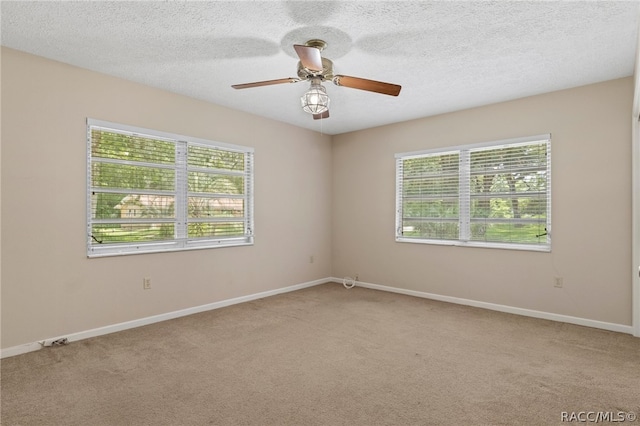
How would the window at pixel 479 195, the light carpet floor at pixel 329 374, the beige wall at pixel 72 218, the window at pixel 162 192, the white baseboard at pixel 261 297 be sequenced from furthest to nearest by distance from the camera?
the window at pixel 479 195 → the window at pixel 162 192 → the white baseboard at pixel 261 297 → the beige wall at pixel 72 218 → the light carpet floor at pixel 329 374

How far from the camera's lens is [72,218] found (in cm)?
335

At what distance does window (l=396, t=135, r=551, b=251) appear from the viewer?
416cm

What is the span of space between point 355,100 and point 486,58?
155cm

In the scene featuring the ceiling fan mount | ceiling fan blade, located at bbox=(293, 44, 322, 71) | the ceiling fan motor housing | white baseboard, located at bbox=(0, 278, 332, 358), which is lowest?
white baseboard, located at bbox=(0, 278, 332, 358)

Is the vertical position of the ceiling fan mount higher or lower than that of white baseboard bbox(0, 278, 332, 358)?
higher

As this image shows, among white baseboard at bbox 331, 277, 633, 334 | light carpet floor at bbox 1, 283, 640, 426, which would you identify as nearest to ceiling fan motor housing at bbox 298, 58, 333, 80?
light carpet floor at bbox 1, 283, 640, 426

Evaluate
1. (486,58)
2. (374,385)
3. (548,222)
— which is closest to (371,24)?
(486,58)

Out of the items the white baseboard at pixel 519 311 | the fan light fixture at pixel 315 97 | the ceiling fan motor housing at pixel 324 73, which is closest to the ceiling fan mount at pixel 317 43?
the ceiling fan motor housing at pixel 324 73

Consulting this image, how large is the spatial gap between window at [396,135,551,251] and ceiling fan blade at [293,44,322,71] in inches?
114

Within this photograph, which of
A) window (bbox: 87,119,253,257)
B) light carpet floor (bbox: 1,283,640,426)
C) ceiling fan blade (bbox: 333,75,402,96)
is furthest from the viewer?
window (bbox: 87,119,253,257)

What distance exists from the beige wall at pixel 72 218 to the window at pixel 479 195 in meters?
2.28

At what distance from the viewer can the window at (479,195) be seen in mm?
4164

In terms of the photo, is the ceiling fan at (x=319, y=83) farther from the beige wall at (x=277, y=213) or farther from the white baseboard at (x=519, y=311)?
the white baseboard at (x=519, y=311)

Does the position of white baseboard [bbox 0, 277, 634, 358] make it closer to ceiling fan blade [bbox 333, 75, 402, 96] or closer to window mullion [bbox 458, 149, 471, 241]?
window mullion [bbox 458, 149, 471, 241]
